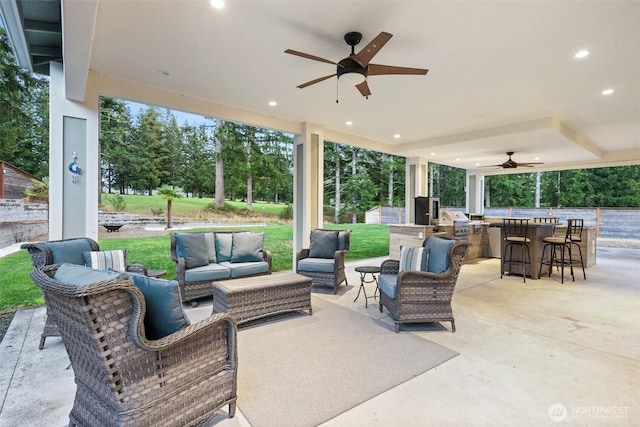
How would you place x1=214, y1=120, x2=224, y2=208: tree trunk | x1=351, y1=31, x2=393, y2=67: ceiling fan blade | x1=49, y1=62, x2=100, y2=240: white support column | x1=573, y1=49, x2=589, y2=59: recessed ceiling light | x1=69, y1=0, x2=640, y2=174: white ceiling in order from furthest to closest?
x1=214, y1=120, x2=224, y2=208: tree trunk, x1=49, y1=62, x2=100, y2=240: white support column, x1=573, y1=49, x2=589, y2=59: recessed ceiling light, x1=69, y1=0, x2=640, y2=174: white ceiling, x1=351, y1=31, x2=393, y2=67: ceiling fan blade

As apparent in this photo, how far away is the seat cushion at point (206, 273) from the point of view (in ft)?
12.8

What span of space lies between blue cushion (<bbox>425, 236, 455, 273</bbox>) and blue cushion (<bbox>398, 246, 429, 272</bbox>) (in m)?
0.05

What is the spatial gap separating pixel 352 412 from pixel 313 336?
117cm

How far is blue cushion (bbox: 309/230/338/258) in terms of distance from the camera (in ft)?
16.2

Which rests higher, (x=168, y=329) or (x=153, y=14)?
(x=153, y=14)

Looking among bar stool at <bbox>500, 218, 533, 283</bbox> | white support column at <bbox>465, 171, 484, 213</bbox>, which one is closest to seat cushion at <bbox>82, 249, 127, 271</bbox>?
bar stool at <bbox>500, 218, 533, 283</bbox>

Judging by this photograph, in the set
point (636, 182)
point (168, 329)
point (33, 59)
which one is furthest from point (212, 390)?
point (636, 182)

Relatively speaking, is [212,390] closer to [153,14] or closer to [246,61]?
[153,14]

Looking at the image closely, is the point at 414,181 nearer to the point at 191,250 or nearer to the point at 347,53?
the point at 347,53

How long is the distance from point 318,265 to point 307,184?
199 centimetres

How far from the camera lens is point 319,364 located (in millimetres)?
2479

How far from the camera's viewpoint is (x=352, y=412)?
1901mm

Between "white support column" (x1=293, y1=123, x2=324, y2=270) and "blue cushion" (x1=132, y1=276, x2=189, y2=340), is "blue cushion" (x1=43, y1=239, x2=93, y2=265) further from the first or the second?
"white support column" (x1=293, y1=123, x2=324, y2=270)

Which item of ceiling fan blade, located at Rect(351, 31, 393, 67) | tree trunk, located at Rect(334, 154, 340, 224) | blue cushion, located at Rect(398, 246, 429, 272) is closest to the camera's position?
ceiling fan blade, located at Rect(351, 31, 393, 67)
